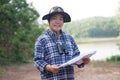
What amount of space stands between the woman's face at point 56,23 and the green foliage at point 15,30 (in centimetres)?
1013

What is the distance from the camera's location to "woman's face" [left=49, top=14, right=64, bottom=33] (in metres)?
2.75

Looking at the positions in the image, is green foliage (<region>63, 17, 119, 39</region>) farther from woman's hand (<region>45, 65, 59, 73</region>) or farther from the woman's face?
woman's hand (<region>45, 65, 59, 73</region>)

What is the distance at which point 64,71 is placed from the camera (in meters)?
2.73

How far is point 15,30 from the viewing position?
1438cm

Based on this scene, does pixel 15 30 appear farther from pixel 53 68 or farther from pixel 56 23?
pixel 53 68

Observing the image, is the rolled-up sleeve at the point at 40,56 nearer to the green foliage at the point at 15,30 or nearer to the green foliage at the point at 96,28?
the green foliage at the point at 15,30

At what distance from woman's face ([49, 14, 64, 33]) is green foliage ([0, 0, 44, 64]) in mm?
10128

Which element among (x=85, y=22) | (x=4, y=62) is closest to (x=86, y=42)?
(x=85, y=22)

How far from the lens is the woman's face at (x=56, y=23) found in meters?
2.75

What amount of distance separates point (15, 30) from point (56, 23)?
38.7ft

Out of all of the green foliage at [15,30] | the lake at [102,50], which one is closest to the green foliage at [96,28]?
the lake at [102,50]

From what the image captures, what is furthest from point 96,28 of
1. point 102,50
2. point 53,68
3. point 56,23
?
point 53,68

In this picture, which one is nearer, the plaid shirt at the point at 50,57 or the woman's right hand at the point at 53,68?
the woman's right hand at the point at 53,68

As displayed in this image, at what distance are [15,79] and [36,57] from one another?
7893mm
